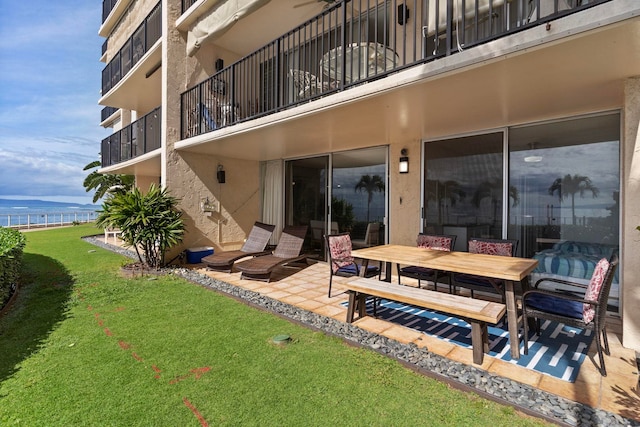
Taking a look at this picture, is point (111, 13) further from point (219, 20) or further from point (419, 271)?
point (419, 271)

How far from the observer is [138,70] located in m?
10.1

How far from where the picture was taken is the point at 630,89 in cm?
362

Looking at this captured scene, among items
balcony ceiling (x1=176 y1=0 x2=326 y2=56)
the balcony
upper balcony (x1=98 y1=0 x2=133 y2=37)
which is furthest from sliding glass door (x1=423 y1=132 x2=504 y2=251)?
the balcony

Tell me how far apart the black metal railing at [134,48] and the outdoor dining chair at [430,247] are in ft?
31.5

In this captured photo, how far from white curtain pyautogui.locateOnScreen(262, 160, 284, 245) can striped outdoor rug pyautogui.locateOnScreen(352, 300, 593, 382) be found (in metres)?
5.62

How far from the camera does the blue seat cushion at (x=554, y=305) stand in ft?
10.9

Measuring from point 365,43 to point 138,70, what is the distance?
8.26m

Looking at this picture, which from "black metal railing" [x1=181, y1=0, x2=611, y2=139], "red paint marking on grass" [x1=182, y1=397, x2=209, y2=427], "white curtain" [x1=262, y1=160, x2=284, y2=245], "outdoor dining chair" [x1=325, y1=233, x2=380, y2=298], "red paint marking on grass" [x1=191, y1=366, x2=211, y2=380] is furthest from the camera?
"white curtain" [x1=262, y1=160, x2=284, y2=245]

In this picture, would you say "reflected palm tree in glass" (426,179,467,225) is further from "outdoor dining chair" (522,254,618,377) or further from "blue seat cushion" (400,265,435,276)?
"outdoor dining chair" (522,254,618,377)

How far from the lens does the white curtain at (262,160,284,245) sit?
9.90 metres

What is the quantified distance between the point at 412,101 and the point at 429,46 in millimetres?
2866

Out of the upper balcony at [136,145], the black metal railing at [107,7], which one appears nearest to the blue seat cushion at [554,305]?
the upper balcony at [136,145]

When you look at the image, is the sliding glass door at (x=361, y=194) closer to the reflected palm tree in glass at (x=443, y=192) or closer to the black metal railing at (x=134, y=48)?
the reflected palm tree in glass at (x=443, y=192)

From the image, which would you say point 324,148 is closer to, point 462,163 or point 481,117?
point 462,163
